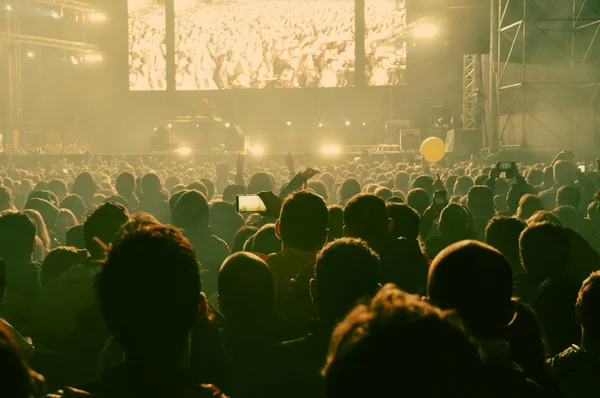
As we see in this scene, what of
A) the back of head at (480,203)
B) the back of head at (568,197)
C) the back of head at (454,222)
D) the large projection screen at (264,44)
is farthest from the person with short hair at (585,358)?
the large projection screen at (264,44)

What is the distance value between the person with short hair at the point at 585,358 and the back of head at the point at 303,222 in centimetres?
161

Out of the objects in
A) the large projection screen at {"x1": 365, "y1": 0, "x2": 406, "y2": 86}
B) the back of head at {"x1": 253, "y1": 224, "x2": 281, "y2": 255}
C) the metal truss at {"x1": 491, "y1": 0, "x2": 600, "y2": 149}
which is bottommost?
the back of head at {"x1": 253, "y1": 224, "x2": 281, "y2": 255}

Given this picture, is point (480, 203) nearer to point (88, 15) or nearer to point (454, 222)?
point (454, 222)

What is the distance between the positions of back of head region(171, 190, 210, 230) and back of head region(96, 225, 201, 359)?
3.53m

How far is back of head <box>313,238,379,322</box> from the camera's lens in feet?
9.53

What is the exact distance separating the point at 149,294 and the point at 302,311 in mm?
1558

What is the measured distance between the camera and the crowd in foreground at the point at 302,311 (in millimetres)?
1261

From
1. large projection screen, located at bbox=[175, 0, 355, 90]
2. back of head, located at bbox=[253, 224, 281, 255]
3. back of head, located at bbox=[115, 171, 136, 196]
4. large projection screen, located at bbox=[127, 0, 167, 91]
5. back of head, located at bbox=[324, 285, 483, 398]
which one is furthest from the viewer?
large projection screen, located at bbox=[127, 0, 167, 91]

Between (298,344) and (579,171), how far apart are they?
8507 millimetres

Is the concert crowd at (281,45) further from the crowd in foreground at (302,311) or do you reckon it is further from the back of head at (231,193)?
the crowd in foreground at (302,311)

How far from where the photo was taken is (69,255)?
4324mm

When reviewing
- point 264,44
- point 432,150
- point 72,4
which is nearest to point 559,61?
point 432,150

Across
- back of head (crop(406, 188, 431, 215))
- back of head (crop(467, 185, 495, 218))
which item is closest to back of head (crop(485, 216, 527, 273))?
back of head (crop(467, 185, 495, 218))

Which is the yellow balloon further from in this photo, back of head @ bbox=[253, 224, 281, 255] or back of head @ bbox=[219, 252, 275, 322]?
back of head @ bbox=[219, 252, 275, 322]
